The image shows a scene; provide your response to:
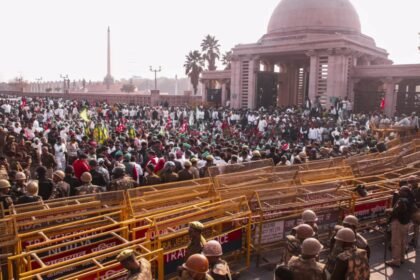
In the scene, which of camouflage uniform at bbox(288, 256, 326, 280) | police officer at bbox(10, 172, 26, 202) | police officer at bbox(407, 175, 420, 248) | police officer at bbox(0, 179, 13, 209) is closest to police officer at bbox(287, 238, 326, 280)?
camouflage uniform at bbox(288, 256, 326, 280)

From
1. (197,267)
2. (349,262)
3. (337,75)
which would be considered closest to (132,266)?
(197,267)

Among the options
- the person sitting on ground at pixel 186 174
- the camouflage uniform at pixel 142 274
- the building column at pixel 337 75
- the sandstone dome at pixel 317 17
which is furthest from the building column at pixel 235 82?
the camouflage uniform at pixel 142 274

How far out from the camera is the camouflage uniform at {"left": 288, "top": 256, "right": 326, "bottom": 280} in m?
4.18

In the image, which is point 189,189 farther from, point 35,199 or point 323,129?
point 323,129

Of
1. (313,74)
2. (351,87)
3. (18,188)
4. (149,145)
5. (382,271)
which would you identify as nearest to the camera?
(382,271)

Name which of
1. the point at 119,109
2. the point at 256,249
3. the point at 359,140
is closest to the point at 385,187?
the point at 256,249

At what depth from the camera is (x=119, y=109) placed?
2831cm

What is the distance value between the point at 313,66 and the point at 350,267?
81.7 ft

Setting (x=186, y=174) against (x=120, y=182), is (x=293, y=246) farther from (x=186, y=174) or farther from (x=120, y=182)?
(x=186, y=174)

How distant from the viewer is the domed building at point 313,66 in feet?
88.1

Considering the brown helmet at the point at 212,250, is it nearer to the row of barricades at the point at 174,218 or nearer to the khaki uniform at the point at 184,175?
the row of barricades at the point at 174,218

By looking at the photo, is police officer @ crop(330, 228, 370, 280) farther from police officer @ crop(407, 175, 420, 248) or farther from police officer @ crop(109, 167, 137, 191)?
police officer @ crop(109, 167, 137, 191)

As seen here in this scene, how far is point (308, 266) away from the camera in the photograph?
421 cm

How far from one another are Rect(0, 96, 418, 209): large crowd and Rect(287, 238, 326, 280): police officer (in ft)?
14.5
